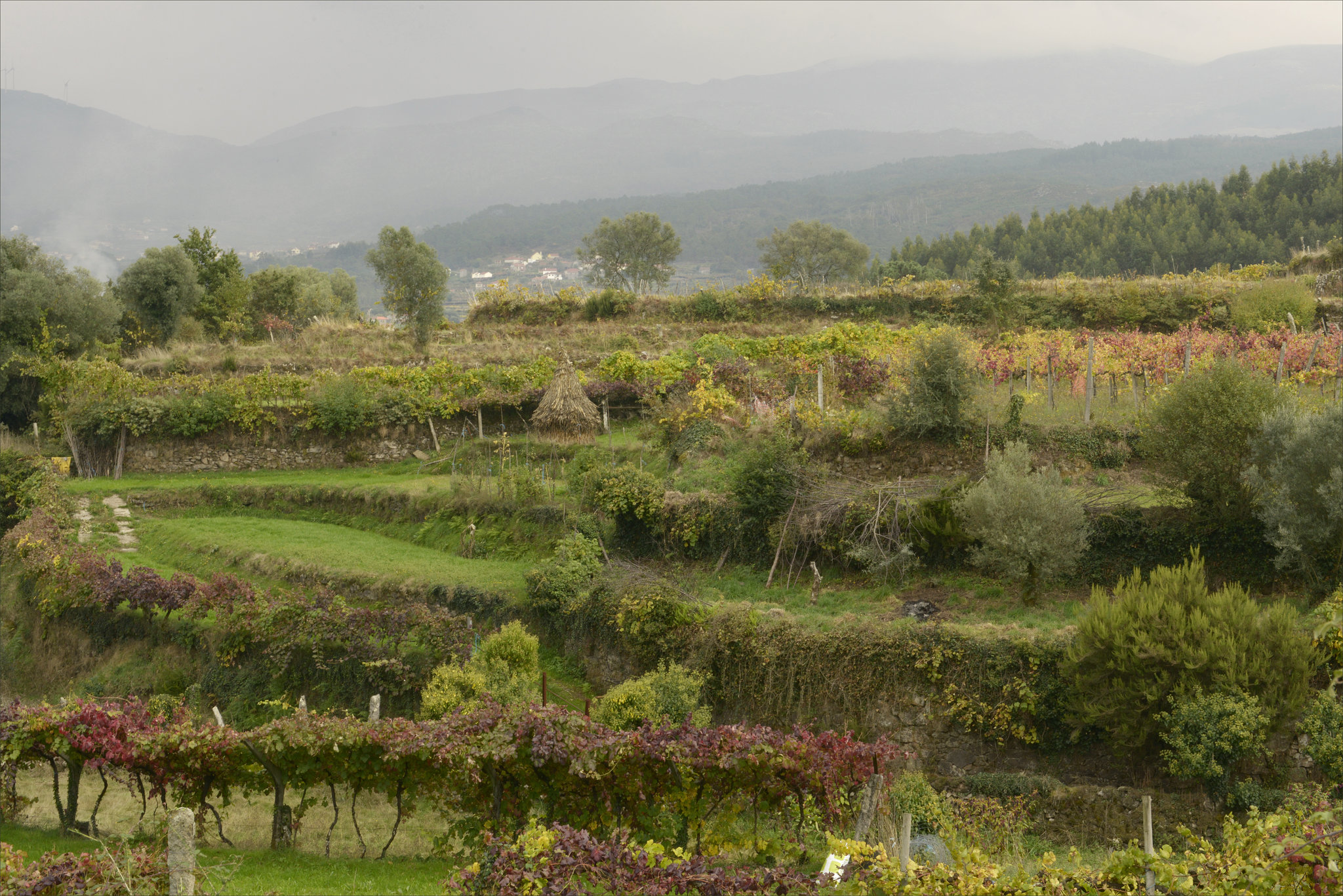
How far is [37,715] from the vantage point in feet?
38.5

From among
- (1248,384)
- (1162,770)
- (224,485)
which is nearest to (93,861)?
(1162,770)

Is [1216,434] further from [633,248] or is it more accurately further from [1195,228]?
[1195,228]

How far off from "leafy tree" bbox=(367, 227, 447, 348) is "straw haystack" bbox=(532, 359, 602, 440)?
14543 mm

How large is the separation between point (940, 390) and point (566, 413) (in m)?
12.1

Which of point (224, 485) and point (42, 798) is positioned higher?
point (224, 485)

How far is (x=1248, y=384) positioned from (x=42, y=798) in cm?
2184

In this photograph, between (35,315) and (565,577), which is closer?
(565,577)

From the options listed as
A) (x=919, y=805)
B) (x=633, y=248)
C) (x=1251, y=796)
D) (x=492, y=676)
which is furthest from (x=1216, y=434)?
(x=633, y=248)

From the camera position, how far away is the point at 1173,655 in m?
12.0

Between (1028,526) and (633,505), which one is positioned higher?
(1028,526)

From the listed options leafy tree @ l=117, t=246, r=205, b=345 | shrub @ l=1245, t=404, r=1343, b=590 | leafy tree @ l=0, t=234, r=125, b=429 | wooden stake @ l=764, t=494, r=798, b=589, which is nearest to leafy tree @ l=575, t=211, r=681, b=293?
leafy tree @ l=117, t=246, r=205, b=345

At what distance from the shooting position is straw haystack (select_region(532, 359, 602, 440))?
90.4 feet

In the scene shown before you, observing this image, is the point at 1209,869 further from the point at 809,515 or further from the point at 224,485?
the point at 224,485

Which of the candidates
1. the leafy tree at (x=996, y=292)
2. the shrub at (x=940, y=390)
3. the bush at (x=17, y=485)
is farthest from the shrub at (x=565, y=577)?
the leafy tree at (x=996, y=292)
